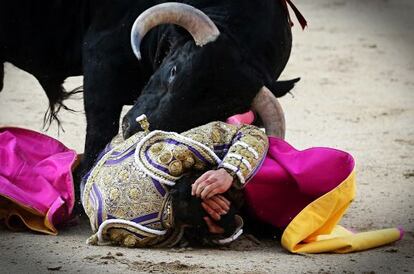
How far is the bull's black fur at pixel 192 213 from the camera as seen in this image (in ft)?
8.69

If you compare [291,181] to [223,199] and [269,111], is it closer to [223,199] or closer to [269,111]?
[223,199]

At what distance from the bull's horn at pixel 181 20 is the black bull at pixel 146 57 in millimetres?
33

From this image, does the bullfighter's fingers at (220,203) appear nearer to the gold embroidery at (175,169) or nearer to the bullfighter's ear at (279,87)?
the gold embroidery at (175,169)

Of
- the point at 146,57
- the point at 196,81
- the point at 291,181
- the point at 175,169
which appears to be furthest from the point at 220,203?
the point at 146,57

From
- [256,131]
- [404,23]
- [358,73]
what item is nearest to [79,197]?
Answer: [256,131]

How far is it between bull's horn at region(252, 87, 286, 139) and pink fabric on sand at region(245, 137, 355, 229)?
27 cm

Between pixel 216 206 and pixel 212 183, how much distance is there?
0.07m

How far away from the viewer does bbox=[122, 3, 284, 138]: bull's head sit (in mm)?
2990

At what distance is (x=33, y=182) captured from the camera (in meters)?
3.05

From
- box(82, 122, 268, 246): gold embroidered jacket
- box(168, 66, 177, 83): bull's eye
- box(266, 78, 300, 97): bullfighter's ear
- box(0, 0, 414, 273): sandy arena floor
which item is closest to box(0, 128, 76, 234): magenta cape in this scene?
box(0, 0, 414, 273): sandy arena floor

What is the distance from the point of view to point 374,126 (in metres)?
4.75

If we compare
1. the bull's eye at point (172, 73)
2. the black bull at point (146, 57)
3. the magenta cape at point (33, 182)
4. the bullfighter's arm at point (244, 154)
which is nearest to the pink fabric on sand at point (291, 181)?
the bullfighter's arm at point (244, 154)

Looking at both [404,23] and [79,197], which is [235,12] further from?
[404,23]

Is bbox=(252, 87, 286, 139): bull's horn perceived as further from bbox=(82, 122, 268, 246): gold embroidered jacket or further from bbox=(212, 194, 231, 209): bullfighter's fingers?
bbox=(212, 194, 231, 209): bullfighter's fingers
